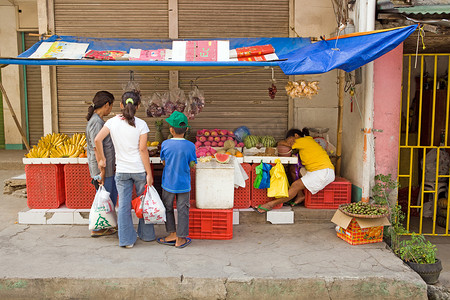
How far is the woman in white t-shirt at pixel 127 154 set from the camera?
4.87 metres

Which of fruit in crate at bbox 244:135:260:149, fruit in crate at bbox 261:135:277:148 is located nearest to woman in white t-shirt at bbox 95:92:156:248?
fruit in crate at bbox 244:135:260:149

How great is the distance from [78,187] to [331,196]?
12.9 feet

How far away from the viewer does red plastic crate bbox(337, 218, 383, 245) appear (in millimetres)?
5199

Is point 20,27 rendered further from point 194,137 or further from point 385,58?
point 385,58

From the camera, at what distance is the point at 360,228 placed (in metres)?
5.17

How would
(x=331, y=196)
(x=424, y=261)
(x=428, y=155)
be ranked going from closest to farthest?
(x=424, y=261) → (x=331, y=196) → (x=428, y=155)

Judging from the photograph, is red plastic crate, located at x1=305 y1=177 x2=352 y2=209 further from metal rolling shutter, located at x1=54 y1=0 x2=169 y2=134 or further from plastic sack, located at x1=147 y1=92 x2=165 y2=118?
metal rolling shutter, located at x1=54 y1=0 x2=169 y2=134

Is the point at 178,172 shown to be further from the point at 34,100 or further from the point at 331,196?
the point at 34,100

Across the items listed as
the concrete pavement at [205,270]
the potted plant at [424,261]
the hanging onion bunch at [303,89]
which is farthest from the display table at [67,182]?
the potted plant at [424,261]

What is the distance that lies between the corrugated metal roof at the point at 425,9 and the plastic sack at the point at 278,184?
2732 millimetres

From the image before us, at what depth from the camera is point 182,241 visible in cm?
512

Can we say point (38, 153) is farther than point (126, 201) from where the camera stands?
Yes

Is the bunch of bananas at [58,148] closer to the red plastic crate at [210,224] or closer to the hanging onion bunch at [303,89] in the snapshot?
the red plastic crate at [210,224]


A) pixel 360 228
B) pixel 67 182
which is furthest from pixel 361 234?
pixel 67 182
